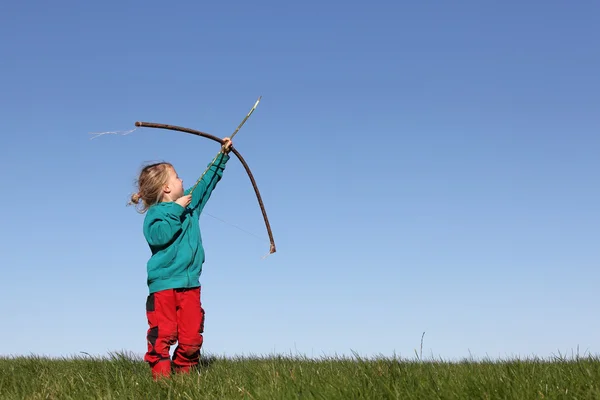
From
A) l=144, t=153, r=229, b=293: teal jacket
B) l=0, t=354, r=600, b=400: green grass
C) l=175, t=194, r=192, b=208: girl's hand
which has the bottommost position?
l=0, t=354, r=600, b=400: green grass

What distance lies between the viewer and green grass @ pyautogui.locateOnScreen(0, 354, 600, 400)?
4719 millimetres

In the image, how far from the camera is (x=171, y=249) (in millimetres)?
7539

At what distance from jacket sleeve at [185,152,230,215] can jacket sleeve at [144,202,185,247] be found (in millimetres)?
558

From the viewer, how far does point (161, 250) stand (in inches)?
298

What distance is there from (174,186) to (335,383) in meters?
3.71

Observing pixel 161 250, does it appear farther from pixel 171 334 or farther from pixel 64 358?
pixel 64 358

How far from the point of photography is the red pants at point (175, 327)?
739cm

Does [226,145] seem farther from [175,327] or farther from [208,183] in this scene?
[175,327]

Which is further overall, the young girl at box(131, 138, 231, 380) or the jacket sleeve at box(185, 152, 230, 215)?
the jacket sleeve at box(185, 152, 230, 215)

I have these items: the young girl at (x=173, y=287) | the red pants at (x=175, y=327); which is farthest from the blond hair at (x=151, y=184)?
the red pants at (x=175, y=327)

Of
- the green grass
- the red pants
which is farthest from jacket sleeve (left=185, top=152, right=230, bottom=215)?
the green grass

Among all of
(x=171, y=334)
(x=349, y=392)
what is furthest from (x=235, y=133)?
(x=349, y=392)

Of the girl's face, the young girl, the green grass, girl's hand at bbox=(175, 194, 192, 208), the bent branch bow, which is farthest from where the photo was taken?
the girl's face

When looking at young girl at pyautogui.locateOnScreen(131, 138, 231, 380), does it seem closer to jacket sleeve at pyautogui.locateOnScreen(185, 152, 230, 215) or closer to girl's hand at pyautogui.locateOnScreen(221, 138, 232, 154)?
jacket sleeve at pyautogui.locateOnScreen(185, 152, 230, 215)
